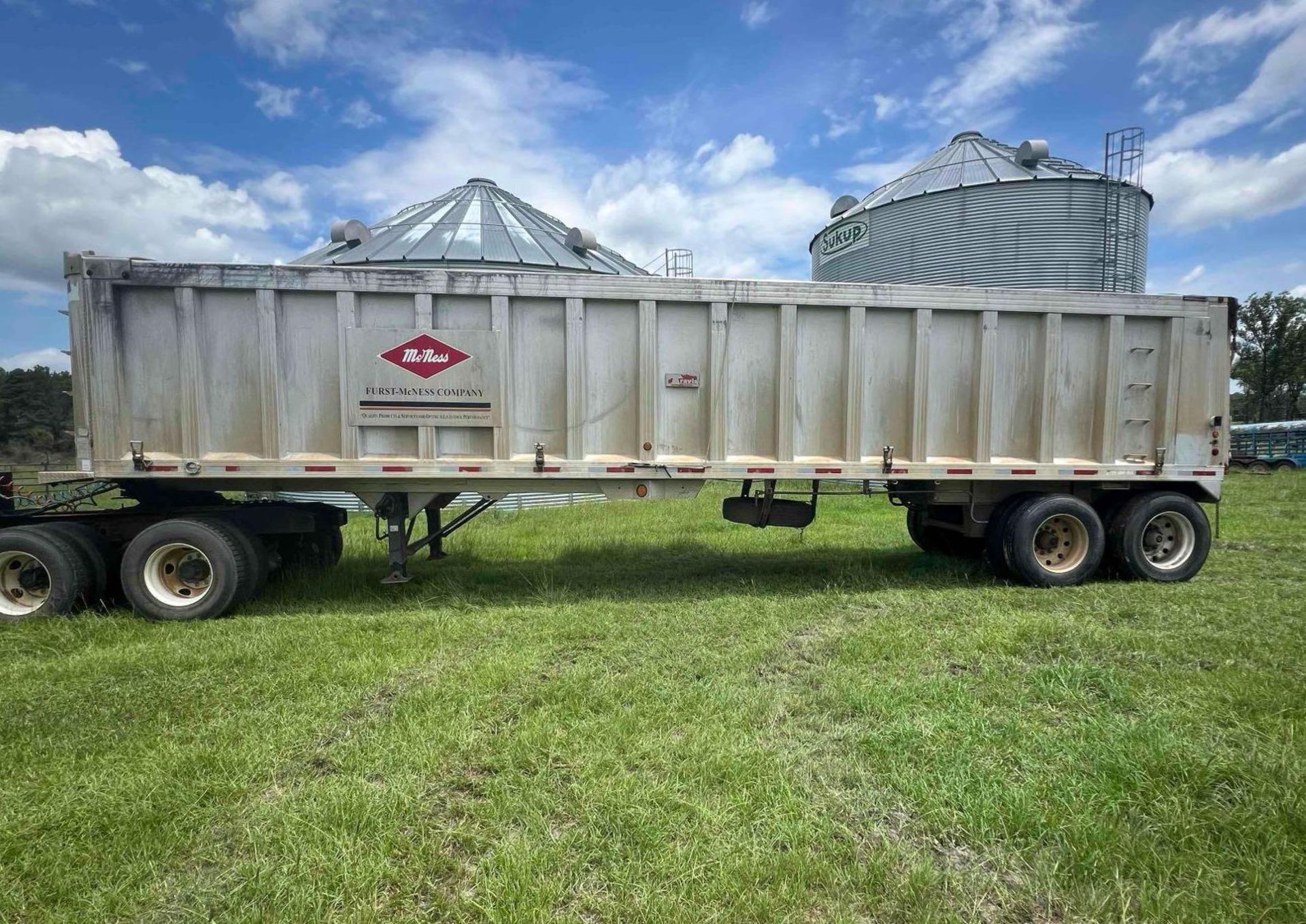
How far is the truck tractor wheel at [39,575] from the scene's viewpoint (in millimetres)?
5461

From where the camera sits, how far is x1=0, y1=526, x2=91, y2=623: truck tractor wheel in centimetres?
546

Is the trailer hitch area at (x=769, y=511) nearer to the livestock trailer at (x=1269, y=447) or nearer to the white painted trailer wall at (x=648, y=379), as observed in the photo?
the white painted trailer wall at (x=648, y=379)

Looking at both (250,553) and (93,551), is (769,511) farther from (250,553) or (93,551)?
(93,551)

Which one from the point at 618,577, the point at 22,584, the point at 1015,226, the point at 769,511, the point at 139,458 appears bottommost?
the point at 618,577

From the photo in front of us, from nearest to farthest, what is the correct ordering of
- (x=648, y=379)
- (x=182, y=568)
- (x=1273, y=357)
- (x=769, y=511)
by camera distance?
(x=182, y=568)
(x=648, y=379)
(x=769, y=511)
(x=1273, y=357)

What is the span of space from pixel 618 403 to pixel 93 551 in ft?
15.7

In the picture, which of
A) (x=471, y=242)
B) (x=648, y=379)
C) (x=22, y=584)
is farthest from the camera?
(x=471, y=242)

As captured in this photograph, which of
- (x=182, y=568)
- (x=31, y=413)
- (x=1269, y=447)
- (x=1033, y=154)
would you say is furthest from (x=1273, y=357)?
(x=31, y=413)

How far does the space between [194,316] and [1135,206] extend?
65.2 ft

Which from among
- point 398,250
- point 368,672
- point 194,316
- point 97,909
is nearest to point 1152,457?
point 368,672

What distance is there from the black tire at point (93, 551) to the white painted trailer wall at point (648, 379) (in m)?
0.52

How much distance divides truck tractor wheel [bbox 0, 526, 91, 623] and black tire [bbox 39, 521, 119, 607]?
0.11 feet

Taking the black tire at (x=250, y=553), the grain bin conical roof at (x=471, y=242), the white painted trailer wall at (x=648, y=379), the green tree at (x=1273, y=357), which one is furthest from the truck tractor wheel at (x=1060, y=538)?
the green tree at (x=1273, y=357)

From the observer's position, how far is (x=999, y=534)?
654 cm
